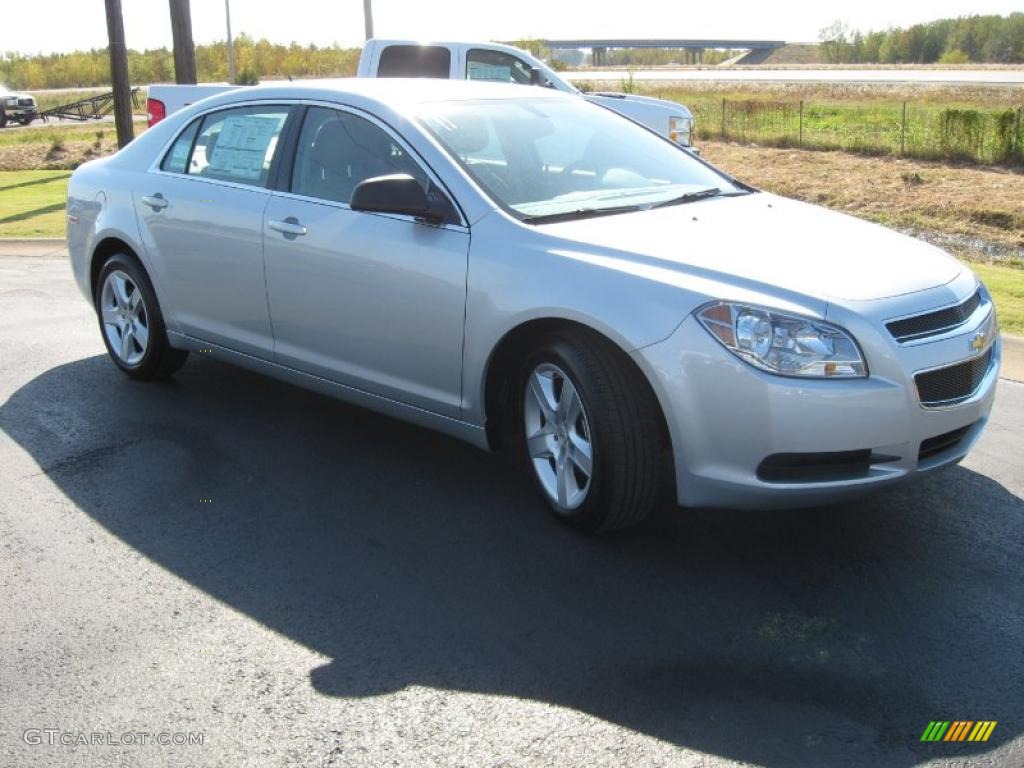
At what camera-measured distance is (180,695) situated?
3.53 metres

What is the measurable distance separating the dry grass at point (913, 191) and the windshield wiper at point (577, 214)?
8.70 meters

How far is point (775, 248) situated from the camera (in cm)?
450

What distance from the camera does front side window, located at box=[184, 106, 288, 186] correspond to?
230 inches

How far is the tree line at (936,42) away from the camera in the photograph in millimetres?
95119

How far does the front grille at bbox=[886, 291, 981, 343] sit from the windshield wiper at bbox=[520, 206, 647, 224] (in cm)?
134

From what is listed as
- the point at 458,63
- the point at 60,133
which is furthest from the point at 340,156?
the point at 60,133

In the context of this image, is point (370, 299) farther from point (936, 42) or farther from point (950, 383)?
point (936, 42)

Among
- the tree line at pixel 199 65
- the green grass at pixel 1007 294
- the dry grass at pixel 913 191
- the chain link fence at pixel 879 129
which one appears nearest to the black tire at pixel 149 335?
the green grass at pixel 1007 294

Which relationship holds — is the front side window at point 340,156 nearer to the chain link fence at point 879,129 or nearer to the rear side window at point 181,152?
the rear side window at point 181,152

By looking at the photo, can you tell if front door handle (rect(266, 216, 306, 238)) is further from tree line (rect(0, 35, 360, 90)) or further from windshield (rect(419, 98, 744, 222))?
tree line (rect(0, 35, 360, 90))

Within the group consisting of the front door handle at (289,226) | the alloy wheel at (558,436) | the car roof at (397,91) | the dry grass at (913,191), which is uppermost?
the car roof at (397,91)

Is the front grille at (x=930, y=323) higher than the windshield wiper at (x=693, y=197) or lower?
lower

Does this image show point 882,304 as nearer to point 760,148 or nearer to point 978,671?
point 978,671

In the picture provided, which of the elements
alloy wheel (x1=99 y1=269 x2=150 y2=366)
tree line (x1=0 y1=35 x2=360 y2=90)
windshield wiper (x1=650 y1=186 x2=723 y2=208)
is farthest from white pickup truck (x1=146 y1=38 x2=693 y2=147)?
tree line (x1=0 y1=35 x2=360 y2=90)
